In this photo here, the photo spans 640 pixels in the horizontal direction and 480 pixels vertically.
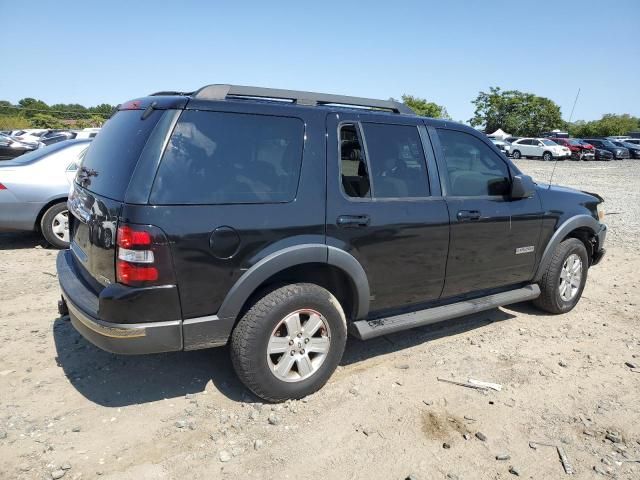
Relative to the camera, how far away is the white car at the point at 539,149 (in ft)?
107

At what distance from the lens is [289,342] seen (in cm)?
311

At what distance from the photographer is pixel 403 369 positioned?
372cm

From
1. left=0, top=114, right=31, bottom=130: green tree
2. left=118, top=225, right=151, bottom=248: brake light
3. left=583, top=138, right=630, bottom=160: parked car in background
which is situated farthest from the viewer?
left=0, top=114, right=31, bottom=130: green tree

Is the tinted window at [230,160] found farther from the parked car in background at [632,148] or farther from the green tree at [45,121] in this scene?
the green tree at [45,121]

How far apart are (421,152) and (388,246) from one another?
832mm

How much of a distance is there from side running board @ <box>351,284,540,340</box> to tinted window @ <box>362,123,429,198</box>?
0.91m

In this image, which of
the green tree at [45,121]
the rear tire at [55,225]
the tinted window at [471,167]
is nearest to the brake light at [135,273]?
the tinted window at [471,167]

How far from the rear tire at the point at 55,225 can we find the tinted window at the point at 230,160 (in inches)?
176

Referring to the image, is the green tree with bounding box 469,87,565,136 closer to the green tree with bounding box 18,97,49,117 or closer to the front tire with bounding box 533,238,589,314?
the green tree with bounding box 18,97,49,117

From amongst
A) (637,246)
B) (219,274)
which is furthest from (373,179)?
(637,246)

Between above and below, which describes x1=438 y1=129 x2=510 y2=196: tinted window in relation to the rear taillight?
above

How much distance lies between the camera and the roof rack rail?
9.69 feet

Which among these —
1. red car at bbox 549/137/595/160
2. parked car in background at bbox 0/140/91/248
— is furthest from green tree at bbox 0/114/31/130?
red car at bbox 549/137/595/160

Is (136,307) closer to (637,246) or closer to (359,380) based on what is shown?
(359,380)
